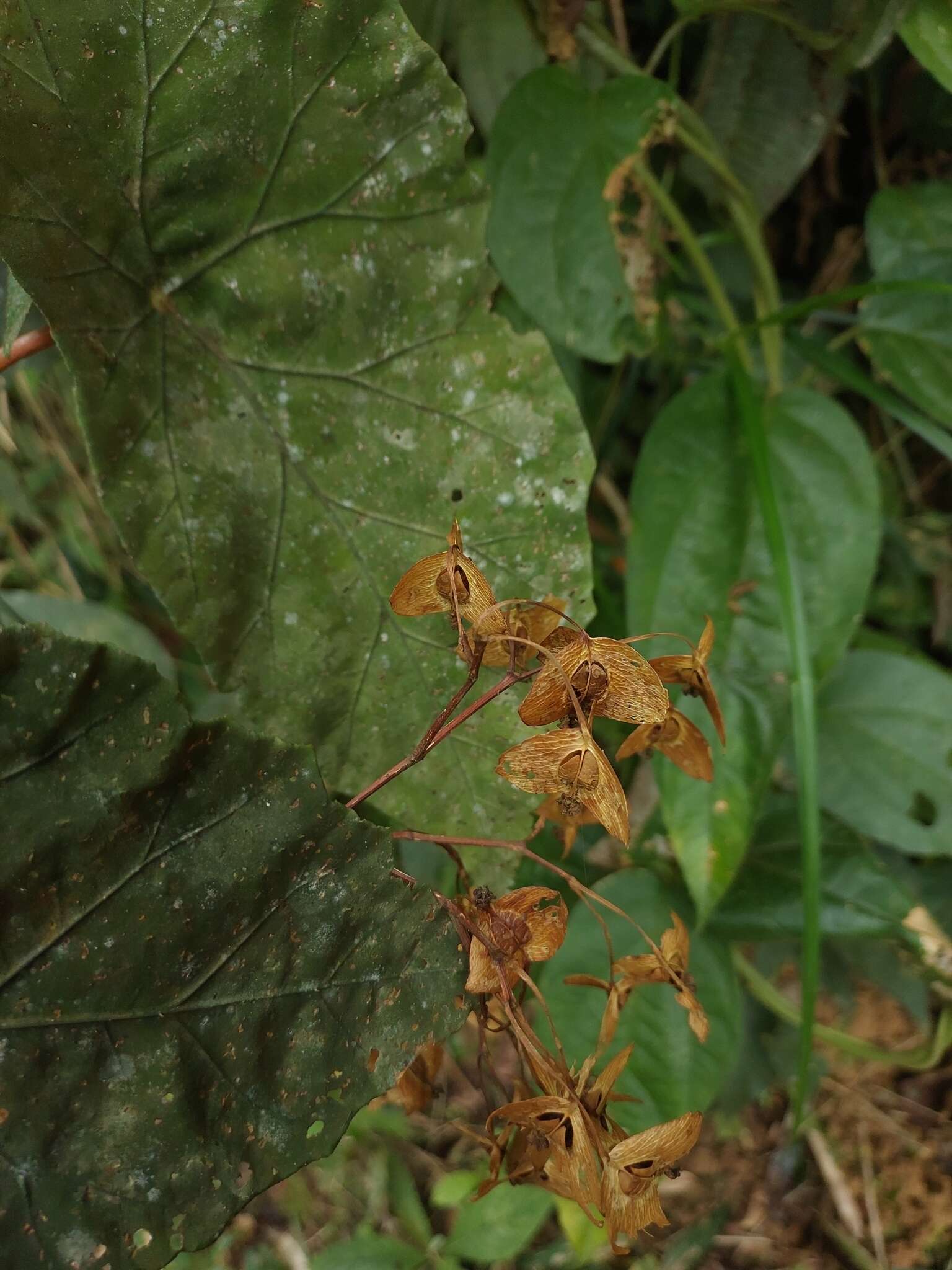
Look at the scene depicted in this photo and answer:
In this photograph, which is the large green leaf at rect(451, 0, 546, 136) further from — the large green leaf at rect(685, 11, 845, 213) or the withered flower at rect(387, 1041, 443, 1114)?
the withered flower at rect(387, 1041, 443, 1114)

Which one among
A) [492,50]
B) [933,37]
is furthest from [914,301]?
[492,50]

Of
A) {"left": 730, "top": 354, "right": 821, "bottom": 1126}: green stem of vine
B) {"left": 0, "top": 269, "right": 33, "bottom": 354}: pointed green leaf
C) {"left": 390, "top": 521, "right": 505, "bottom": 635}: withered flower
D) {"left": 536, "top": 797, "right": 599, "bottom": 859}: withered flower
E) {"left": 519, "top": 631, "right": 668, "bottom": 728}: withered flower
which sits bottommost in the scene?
{"left": 730, "top": 354, "right": 821, "bottom": 1126}: green stem of vine

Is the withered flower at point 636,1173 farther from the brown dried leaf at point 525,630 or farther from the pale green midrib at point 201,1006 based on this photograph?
the brown dried leaf at point 525,630

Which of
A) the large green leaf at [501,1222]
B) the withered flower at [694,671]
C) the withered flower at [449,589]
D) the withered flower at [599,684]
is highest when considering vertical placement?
the withered flower at [449,589]

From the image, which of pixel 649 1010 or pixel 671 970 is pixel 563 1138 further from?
pixel 649 1010

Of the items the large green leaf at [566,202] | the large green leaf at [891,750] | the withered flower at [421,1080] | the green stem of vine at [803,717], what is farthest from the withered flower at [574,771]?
the large green leaf at [891,750]

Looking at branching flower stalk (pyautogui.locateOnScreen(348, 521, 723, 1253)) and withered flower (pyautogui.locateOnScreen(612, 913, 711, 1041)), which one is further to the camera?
withered flower (pyautogui.locateOnScreen(612, 913, 711, 1041))

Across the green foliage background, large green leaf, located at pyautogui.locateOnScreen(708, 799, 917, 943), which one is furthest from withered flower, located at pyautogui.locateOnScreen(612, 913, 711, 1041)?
large green leaf, located at pyautogui.locateOnScreen(708, 799, 917, 943)
